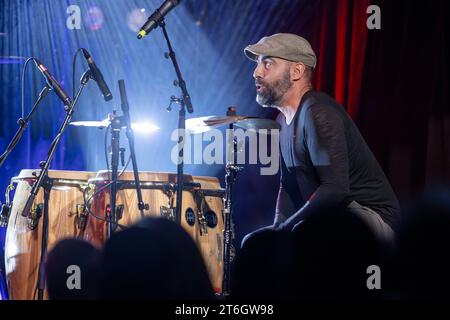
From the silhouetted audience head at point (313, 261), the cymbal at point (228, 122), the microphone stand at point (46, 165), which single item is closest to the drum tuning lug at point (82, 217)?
the microphone stand at point (46, 165)

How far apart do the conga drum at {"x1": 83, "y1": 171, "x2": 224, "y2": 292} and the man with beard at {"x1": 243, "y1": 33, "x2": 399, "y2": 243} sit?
89cm

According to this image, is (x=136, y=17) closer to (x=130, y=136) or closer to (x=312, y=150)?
(x=130, y=136)

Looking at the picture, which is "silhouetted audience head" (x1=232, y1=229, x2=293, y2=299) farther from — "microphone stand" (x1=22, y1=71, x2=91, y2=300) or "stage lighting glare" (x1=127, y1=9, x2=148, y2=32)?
"stage lighting glare" (x1=127, y1=9, x2=148, y2=32)

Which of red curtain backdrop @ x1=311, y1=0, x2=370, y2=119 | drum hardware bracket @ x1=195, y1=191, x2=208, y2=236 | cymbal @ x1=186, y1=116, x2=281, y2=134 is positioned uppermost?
red curtain backdrop @ x1=311, y1=0, x2=370, y2=119

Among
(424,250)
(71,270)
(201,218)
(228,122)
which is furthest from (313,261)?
(201,218)

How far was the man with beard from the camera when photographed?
8.96ft

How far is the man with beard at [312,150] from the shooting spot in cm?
273

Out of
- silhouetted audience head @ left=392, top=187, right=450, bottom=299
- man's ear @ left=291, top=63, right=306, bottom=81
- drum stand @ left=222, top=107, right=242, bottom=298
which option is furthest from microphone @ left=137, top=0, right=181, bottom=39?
silhouetted audience head @ left=392, top=187, right=450, bottom=299

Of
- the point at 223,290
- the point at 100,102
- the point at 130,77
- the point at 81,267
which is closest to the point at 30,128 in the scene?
the point at 100,102

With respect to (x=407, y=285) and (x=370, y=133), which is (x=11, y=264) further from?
(x=407, y=285)

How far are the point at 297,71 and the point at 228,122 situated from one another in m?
0.70

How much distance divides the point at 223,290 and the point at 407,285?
10.2ft
